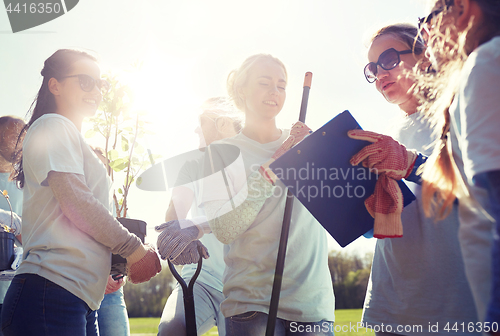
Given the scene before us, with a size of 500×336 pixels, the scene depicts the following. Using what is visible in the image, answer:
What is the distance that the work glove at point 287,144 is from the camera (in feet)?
6.04

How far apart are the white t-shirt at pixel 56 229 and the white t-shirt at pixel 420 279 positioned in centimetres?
122

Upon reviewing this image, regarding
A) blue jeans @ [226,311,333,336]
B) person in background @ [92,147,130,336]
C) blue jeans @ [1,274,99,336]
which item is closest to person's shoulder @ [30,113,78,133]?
blue jeans @ [1,274,99,336]

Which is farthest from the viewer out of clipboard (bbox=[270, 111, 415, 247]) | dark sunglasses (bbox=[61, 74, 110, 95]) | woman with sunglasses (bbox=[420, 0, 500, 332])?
dark sunglasses (bbox=[61, 74, 110, 95])

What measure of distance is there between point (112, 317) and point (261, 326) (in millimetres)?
1290

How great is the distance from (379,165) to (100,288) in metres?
1.34

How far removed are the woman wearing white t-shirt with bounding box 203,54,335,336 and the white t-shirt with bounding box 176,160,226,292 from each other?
81 cm

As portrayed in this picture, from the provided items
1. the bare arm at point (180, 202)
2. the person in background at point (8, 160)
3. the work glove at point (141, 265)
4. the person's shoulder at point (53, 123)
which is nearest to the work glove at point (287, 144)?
the work glove at point (141, 265)

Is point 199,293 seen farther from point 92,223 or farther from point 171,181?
point 92,223

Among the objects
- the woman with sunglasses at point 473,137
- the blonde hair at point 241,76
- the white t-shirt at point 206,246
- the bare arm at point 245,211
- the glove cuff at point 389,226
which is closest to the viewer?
the woman with sunglasses at point 473,137

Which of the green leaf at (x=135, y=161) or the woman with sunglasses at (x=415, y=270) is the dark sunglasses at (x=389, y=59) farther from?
the green leaf at (x=135, y=161)

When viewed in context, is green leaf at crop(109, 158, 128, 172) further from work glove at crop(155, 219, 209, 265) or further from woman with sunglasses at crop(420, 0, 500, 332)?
woman with sunglasses at crop(420, 0, 500, 332)

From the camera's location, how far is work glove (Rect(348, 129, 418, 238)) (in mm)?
1396

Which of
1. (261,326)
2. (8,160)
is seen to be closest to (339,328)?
(261,326)

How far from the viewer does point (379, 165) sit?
1430mm
